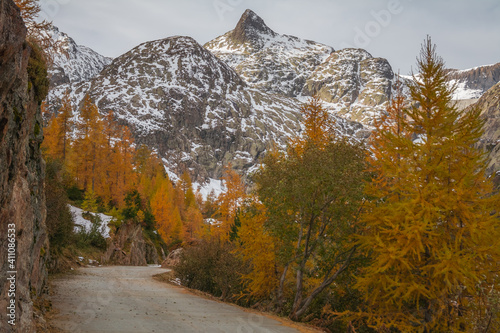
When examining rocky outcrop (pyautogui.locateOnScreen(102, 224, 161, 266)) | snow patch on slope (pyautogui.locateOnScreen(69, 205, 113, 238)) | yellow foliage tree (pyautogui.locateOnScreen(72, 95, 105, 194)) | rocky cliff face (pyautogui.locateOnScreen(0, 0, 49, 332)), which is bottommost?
rocky outcrop (pyautogui.locateOnScreen(102, 224, 161, 266))

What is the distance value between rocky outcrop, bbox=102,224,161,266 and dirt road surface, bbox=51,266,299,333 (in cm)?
1946

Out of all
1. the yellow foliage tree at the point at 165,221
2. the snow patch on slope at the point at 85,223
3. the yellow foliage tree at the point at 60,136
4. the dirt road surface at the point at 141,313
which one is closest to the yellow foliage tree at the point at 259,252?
the dirt road surface at the point at 141,313

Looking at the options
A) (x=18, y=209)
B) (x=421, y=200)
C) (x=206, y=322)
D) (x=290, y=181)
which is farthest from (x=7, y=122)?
(x=421, y=200)

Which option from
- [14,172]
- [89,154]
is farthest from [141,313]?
[89,154]

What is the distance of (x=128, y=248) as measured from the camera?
1480 inches

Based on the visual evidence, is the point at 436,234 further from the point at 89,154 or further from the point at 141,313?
the point at 89,154

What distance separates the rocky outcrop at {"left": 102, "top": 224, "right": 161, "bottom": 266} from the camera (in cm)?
3562

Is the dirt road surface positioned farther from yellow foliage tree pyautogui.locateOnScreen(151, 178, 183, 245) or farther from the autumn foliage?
yellow foliage tree pyautogui.locateOnScreen(151, 178, 183, 245)

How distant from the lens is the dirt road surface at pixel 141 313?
9781 millimetres

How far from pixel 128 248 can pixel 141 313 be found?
28.0m

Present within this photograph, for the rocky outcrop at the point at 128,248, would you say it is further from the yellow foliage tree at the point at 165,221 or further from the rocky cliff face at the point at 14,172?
the rocky cliff face at the point at 14,172

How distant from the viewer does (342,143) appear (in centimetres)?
1362

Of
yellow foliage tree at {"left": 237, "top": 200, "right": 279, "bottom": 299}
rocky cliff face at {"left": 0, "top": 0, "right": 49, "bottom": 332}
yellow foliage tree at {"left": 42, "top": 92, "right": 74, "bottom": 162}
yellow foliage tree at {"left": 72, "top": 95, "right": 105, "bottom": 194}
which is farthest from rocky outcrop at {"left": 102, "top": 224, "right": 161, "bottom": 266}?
rocky cliff face at {"left": 0, "top": 0, "right": 49, "bottom": 332}

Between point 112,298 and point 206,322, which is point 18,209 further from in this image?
point 112,298
